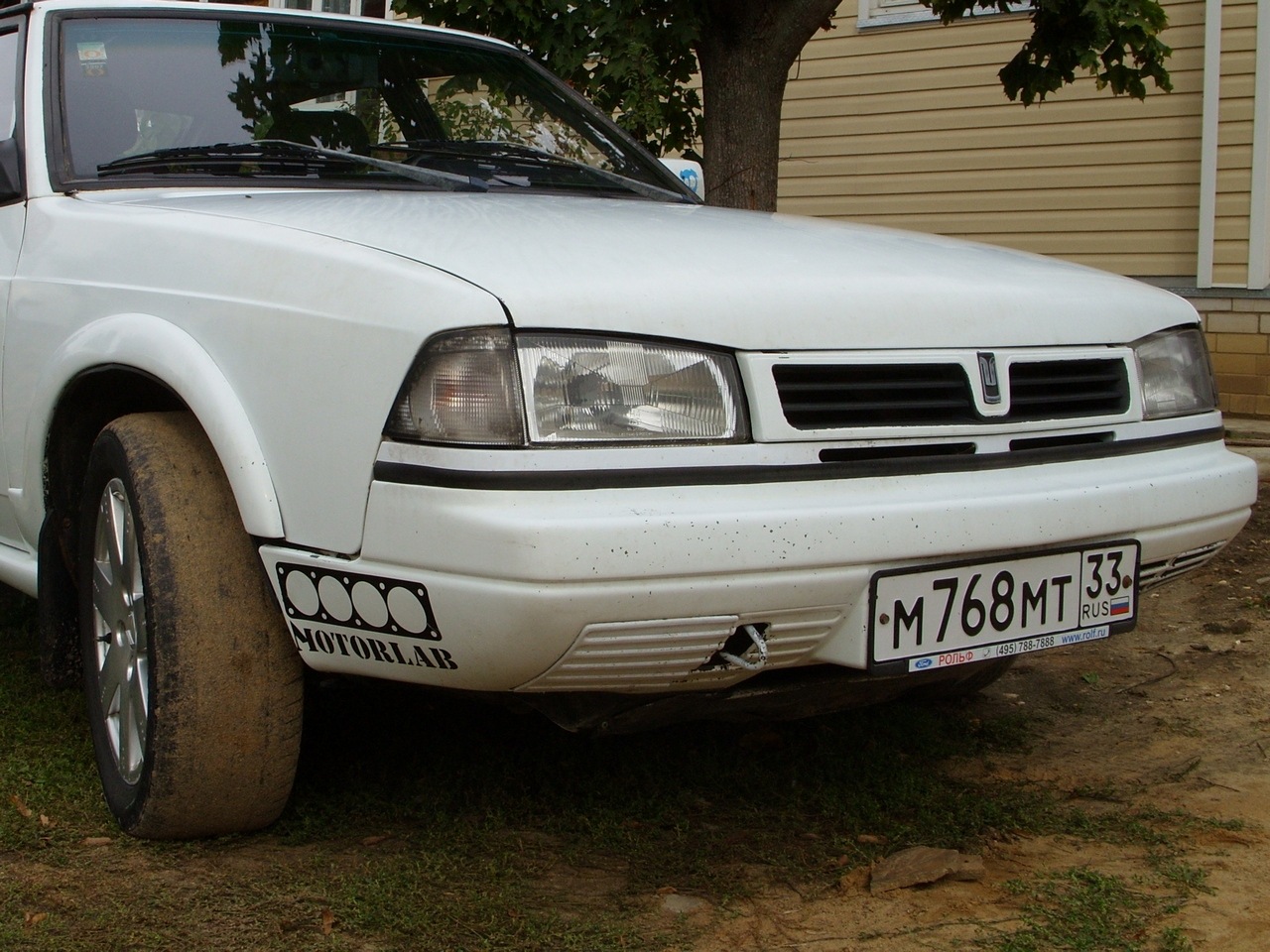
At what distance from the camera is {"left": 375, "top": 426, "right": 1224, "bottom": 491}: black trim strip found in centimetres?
211

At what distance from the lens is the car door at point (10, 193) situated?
124 inches

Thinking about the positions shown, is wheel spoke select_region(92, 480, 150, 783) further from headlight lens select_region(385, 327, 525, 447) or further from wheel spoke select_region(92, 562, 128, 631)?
headlight lens select_region(385, 327, 525, 447)

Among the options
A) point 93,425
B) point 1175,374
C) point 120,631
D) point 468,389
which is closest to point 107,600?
point 120,631

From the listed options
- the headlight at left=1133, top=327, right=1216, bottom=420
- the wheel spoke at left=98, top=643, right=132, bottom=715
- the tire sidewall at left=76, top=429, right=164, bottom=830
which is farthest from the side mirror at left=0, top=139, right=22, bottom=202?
the headlight at left=1133, top=327, right=1216, bottom=420

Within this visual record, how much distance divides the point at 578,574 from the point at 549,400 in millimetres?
274

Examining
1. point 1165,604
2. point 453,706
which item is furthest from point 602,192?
point 1165,604

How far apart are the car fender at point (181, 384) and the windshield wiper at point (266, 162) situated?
51cm

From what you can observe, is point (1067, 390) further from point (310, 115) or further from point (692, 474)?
point (310, 115)

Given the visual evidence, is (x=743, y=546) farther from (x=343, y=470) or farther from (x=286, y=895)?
(x=286, y=895)

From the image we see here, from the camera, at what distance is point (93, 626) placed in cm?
293

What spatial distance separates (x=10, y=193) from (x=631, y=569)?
1.86 meters

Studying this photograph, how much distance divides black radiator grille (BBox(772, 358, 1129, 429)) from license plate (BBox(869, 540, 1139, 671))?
254 mm

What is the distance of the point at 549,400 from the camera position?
2.17 m

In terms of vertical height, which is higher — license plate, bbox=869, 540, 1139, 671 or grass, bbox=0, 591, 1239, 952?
license plate, bbox=869, 540, 1139, 671
